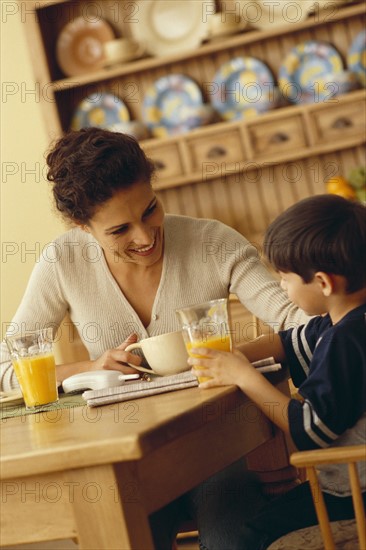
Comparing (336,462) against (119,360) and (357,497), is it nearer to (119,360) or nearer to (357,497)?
(357,497)

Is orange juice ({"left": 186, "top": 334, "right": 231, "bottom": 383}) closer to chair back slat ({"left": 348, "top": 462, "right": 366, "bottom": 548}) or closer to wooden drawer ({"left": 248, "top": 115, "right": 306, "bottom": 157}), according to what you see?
chair back slat ({"left": 348, "top": 462, "right": 366, "bottom": 548})

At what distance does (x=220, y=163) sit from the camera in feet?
12.8

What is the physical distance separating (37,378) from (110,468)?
23.1 inches

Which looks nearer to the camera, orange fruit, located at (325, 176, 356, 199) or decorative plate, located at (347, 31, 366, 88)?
orange fruit, located at (325, 176, 356, 199)

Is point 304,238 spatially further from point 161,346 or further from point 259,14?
point 259,14

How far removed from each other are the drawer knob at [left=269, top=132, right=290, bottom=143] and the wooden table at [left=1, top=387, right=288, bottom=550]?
2.58 meters

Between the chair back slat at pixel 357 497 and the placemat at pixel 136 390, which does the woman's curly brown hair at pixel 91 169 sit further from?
the chair back slat at pixel 357 497

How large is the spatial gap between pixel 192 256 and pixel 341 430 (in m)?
0.90

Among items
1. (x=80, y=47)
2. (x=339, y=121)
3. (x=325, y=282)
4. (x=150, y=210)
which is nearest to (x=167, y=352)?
(x=325, y=282)

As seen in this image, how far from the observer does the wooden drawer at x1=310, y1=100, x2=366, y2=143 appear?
12.2 feet

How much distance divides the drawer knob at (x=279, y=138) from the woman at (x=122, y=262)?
1669 mm

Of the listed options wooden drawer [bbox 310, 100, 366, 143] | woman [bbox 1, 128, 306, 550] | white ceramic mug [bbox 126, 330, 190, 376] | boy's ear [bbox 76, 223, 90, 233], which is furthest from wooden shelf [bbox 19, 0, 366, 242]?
white ceramic mug [bbox 126, 330, 190, 376]

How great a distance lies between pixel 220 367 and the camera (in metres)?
1.46

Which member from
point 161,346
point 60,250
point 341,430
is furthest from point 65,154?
point 341,430
